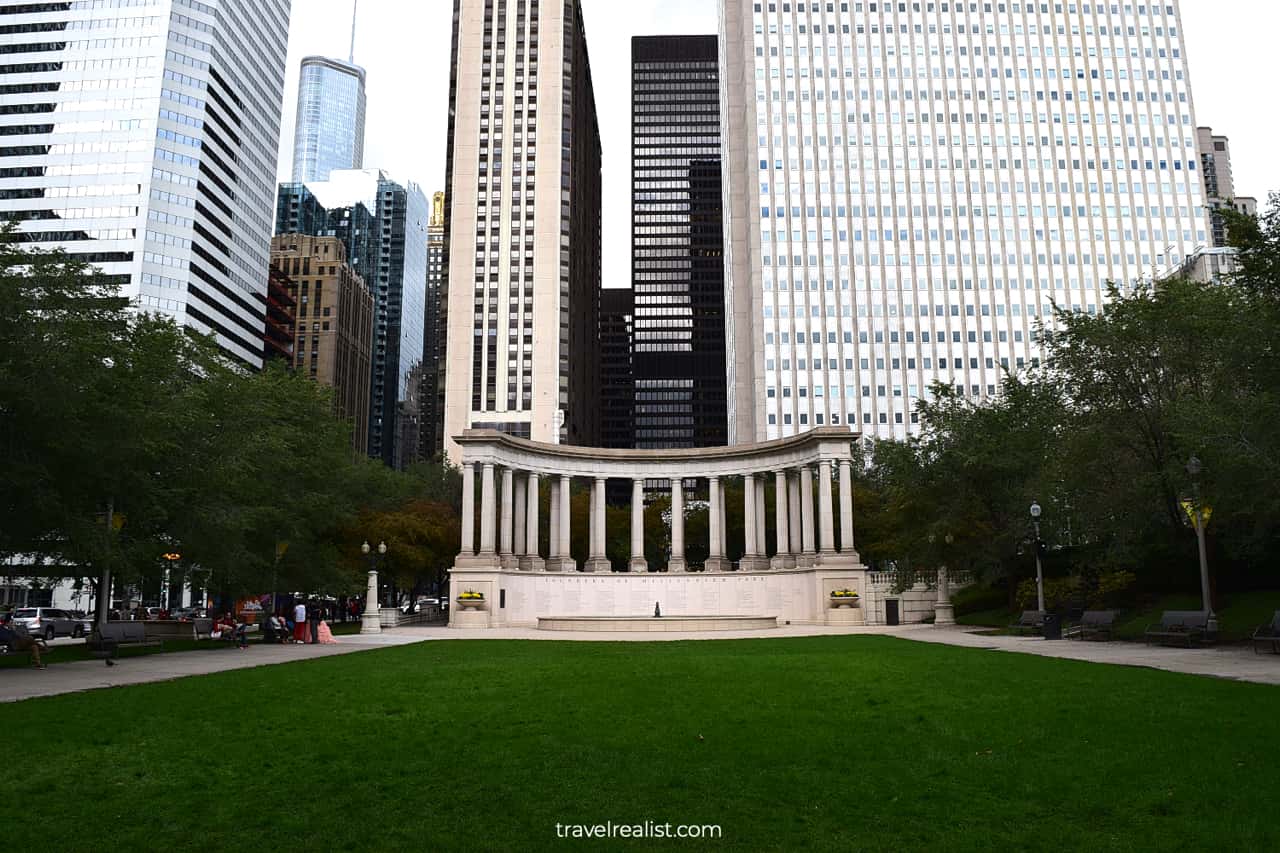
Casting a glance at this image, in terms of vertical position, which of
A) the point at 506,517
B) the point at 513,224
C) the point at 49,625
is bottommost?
the point at 49,625

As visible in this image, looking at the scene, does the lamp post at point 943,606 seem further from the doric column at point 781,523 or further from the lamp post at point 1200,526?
the lamp post at point 1200,526

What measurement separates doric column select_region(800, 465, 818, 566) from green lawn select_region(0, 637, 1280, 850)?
131ft

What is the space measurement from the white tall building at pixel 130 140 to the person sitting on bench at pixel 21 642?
109178 millimetres

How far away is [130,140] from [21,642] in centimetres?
12555

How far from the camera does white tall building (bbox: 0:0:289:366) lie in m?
130

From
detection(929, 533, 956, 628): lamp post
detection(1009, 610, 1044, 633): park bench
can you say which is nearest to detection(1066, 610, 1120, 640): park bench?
detection(1009, 610, 1044, 633): park bench

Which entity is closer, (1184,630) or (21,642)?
(21,642)

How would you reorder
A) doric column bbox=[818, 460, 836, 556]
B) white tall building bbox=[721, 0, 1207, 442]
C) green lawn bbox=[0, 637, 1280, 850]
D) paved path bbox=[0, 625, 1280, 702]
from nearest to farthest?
green lawn bbox=[0, 637, 1280, 850] → paved path bbox=[0, 625, 1280, 702] → doric column bbox=[818, 460, 836, 556] → white tall building bbox=[721, 0, 1207, 442]

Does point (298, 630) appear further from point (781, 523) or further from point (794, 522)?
point (794, 522)

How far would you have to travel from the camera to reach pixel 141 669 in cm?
2498

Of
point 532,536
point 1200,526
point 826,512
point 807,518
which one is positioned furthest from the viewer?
point 532,536

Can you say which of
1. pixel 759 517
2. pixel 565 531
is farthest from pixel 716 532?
pixel 565 531

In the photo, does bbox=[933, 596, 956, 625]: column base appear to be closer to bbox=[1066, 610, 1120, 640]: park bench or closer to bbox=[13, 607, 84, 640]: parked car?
bbox=[1066, 610, 1120, 640]: park bench

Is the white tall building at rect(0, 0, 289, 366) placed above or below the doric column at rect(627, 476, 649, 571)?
above
